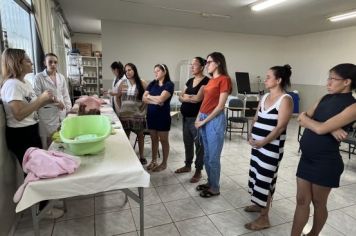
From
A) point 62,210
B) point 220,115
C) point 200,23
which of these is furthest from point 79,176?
point 200,23

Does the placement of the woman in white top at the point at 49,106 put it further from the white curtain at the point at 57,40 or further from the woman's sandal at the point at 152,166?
the white curtain at the point at 57,40

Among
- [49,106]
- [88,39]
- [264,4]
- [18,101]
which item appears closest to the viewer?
[18,101]

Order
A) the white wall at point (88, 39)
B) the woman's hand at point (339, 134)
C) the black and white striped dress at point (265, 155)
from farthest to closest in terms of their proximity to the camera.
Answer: the white wall at point (88, 39) < the black and white striped dress at point (265, 155) < the woman's hand at point (339, 134)

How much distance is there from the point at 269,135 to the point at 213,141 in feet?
2.08

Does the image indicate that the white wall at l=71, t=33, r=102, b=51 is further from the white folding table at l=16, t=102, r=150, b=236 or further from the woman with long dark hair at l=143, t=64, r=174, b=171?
the white folding table at l=16, t=102, r=150, b=236

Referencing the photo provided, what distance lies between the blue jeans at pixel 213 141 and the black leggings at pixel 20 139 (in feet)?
5.11

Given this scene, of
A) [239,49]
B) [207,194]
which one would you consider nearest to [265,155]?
[207,194]

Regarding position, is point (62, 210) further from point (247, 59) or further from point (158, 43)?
point (247, 59)

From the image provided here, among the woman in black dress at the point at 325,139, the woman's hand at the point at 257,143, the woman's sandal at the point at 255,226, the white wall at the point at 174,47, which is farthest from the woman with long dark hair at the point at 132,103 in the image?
the white wall at the point at 174,47

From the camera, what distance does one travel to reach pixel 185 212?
2232mm

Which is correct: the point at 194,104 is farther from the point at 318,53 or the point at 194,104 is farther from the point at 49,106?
the point at 318,53

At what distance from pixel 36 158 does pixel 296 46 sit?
8.92m

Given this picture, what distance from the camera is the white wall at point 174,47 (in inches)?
259

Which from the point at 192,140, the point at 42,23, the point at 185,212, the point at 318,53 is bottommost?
the point at 185,212
